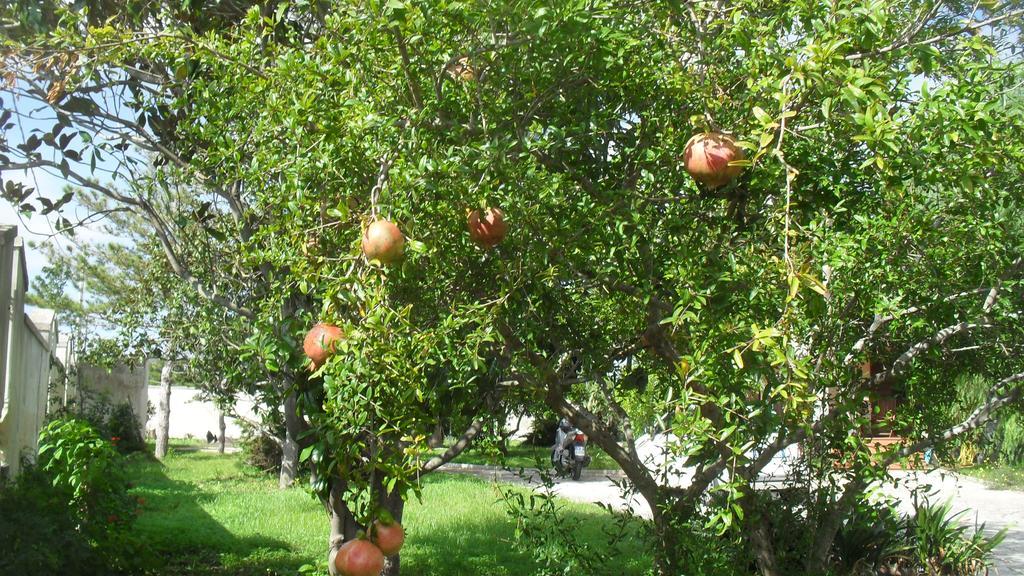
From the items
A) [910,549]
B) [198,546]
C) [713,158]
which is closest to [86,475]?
[198,546]

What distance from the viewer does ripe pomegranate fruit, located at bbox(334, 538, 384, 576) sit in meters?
2.84

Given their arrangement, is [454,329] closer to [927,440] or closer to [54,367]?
[927,440]

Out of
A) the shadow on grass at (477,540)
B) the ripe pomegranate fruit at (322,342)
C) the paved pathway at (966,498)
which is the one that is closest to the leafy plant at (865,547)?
the shadow on grass at (477,540)

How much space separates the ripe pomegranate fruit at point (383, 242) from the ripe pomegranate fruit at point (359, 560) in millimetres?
924

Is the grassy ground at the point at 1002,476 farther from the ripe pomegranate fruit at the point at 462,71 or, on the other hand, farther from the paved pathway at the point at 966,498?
the ripe pomegranate fruit at the point at 462,71

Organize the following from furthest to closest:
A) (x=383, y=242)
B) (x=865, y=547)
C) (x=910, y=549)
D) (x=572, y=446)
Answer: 1. (x=572, y=446)
2. (x=910, y=549)
3. (x=865, y=547)
4. (x=383, y=242)

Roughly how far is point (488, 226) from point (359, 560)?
3.74 ft

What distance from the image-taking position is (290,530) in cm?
971

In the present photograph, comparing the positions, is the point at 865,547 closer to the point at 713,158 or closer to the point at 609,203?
the point at 609,203

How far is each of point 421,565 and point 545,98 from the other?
5450 millimetres

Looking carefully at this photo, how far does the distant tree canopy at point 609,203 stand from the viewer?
278 cm

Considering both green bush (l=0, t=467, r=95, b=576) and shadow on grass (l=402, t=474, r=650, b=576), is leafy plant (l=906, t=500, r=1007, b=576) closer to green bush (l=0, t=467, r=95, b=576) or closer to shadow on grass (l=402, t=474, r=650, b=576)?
shadow on grass (l=402, t=474, r=650, b=576)

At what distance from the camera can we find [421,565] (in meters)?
7.87

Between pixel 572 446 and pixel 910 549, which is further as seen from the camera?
pixel 572 446
